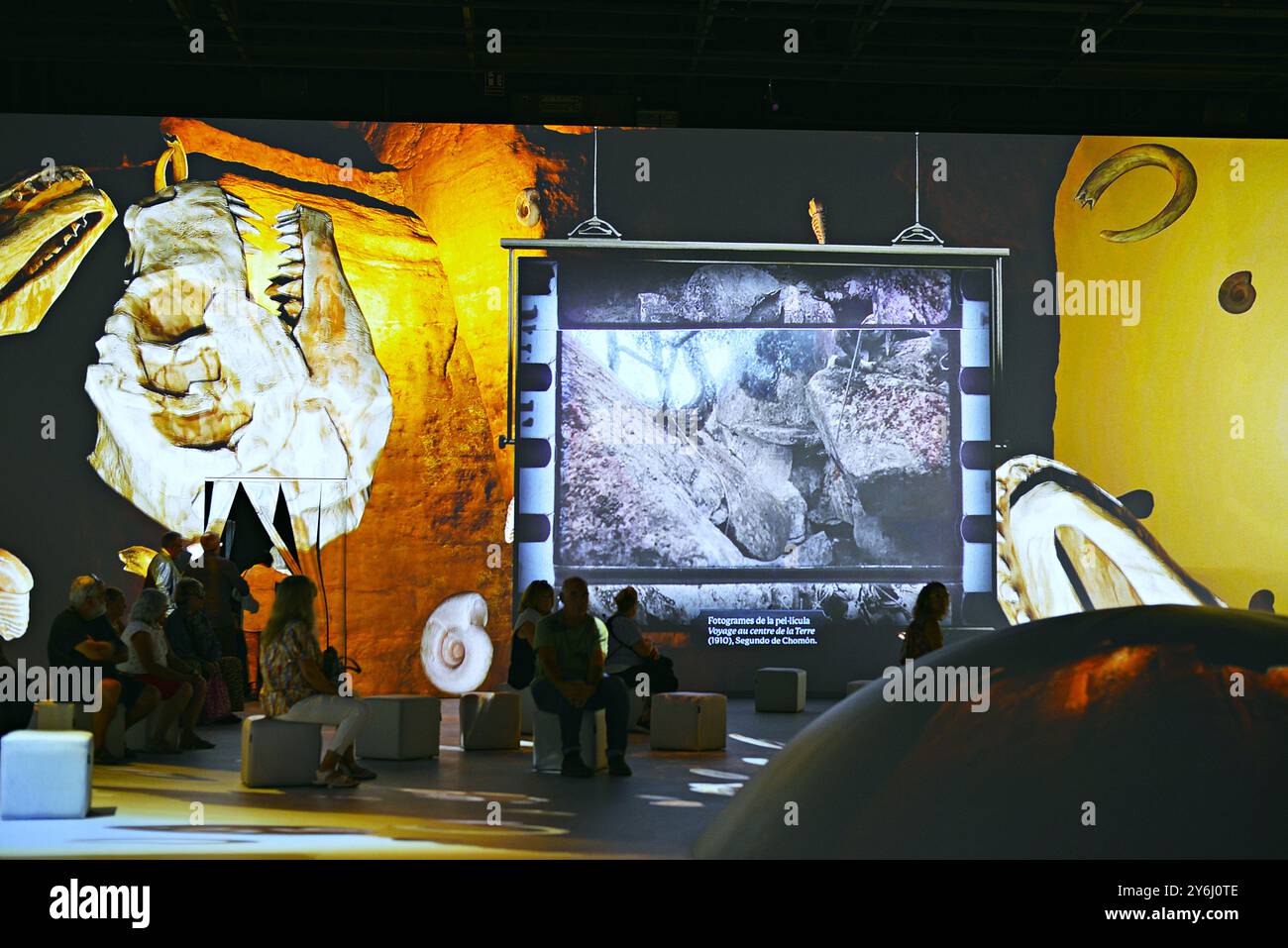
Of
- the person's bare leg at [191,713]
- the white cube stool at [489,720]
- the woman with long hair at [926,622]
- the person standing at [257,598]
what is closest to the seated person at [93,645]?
the person's bare leg at [191,713]

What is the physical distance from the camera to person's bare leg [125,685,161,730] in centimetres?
862

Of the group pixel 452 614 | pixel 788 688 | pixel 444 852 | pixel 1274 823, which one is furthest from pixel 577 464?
pixel 1274 823

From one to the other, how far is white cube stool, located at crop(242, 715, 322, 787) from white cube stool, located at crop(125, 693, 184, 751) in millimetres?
1540

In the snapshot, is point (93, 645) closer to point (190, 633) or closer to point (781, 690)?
point (190, 633)

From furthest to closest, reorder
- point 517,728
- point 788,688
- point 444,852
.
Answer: point 788,688, point 517,728, point 444,852

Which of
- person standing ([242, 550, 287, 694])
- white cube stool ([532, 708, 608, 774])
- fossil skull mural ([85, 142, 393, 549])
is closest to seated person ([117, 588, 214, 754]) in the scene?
white cube stool ([532, 708, 608, 774])

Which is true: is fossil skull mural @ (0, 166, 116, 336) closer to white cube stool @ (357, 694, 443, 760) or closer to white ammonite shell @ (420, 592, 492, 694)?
white ammonite shell @ (420, 592, 492, 694)

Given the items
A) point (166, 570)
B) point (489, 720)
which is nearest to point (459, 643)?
point (166, 570)

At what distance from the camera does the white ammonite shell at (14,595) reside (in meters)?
13.0

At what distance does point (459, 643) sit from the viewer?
13.3 m

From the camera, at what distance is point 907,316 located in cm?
1362

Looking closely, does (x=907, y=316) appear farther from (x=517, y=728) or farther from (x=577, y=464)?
(x=517, y=728)
